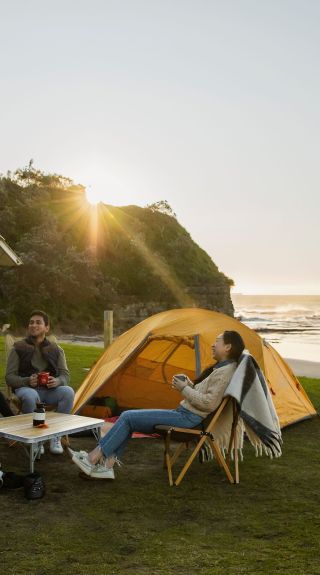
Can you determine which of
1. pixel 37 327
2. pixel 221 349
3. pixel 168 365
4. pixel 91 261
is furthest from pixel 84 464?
pixel 91 261

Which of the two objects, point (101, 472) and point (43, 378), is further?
point (43, 378)

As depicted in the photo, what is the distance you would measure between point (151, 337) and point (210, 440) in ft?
8.24

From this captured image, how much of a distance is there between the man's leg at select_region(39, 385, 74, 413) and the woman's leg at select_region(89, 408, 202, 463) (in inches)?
45.8

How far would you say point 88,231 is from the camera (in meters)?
51.3

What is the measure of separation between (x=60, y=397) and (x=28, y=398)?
385mm

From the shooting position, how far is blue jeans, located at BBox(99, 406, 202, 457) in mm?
5305

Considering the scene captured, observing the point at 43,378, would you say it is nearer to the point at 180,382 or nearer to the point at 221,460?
the point at 180,382

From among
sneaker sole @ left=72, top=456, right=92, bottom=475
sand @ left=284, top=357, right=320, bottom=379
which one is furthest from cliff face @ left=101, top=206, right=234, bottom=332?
sneaker sole @ left=72, top=456, right=92, bottom=475

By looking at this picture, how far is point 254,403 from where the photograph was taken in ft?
17.8

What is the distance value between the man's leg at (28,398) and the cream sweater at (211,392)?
1.78m

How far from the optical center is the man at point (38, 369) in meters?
6.51

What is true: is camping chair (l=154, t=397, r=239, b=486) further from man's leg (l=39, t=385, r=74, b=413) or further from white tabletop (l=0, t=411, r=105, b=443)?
man's leg (l=39, t=385, r=74, b=413)

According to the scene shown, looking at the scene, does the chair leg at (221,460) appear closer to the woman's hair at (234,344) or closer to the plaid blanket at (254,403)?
the plaid blanket at (254,403)

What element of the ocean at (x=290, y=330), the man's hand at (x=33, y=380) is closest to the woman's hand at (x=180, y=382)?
the man's hand at (x=33, y=380)
